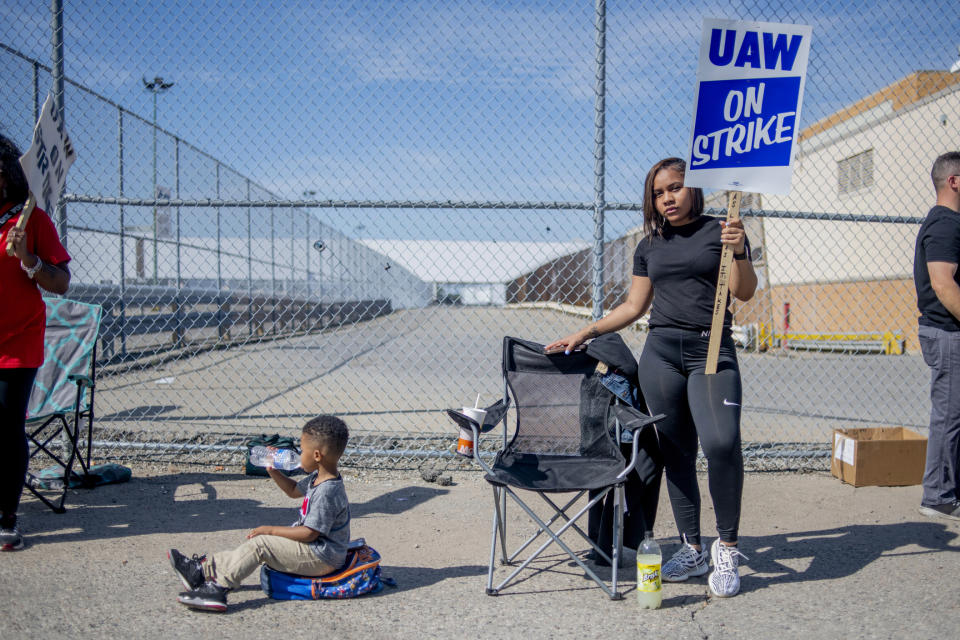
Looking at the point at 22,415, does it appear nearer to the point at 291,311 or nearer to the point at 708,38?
the point at 708,38

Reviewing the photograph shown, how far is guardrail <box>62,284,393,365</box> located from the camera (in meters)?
9.20

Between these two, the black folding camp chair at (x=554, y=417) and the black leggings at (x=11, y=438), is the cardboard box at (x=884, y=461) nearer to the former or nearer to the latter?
the black folding camp chair at (x=554, y=417)

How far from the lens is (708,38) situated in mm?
3150

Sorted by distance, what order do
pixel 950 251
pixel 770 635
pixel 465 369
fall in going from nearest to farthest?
pixel 770 635 → pixel 950 251 → pixel 465 369

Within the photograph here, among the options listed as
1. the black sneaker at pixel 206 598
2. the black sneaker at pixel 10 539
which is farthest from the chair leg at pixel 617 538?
the black sneaker at pixel 10 539

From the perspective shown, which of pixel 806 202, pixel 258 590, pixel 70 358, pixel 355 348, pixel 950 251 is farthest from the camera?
pixel 806 202

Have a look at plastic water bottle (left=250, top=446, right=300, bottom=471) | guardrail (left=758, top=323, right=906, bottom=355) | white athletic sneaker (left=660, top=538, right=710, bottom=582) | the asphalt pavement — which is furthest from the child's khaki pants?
guardrail (left=758, top=323, right=906, bottom=355)

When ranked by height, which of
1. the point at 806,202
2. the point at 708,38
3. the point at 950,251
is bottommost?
the point at 950,251

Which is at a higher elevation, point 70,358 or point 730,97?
point 730,97

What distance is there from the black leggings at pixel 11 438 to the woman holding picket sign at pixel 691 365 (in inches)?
118

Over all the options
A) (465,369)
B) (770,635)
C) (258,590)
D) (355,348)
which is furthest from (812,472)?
(355,348)

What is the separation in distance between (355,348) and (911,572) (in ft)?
42.4

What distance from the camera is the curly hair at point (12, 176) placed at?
3.43 meters

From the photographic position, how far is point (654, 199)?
10.9 ft
